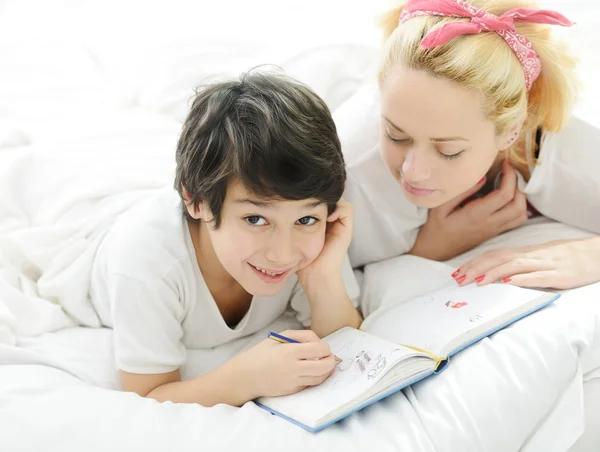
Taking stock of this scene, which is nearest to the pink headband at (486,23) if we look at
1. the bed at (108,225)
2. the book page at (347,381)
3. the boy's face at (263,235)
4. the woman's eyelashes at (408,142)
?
Result: the woman's eyelashes at (408,142)

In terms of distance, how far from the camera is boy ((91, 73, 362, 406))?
1120 mm

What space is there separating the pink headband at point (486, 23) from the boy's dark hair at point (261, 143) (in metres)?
0.29

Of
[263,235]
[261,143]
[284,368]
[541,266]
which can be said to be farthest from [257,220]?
[541,266]

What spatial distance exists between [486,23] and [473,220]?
0.47m

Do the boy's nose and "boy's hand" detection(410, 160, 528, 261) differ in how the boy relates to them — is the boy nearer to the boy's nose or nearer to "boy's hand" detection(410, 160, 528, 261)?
the boy's nose

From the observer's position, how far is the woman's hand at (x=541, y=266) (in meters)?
1.37

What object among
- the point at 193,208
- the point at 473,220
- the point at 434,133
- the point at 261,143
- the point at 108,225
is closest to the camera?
A: the point at 261,143

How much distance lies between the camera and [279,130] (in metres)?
1.10

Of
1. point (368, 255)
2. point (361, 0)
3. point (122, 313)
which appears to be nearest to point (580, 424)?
point (368, 255)

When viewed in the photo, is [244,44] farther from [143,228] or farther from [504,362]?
[504,362]

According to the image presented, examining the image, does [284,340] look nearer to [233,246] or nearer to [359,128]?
[233,246]

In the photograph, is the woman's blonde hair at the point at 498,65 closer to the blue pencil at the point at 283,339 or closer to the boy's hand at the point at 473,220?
the boy's hand at the point at 473,220

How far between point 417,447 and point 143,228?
586 millimetres

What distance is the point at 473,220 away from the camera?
5.36 feet
